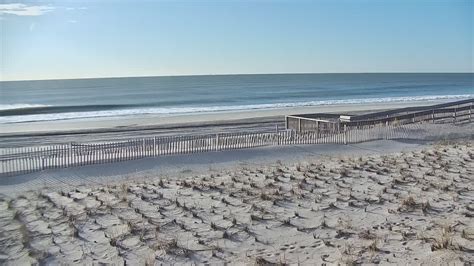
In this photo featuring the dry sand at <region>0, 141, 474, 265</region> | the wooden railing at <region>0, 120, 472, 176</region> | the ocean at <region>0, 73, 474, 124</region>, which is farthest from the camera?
the ocean at <region>0, 73, 474, 124</region>

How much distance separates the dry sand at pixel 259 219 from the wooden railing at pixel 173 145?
3877 millimetres

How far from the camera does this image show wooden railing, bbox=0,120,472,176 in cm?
1410

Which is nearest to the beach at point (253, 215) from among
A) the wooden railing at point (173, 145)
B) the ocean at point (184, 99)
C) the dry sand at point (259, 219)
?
the dry sand at point (259, 219)

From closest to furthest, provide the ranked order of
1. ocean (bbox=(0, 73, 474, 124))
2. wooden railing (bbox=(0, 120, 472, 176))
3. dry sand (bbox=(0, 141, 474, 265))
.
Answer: dry sand (bbox=(0, 141, 474, 265)) → wooden railing (bbox=(0, 120, 472, 176)) → ocean (bbox=(0, 73, 474, 124))

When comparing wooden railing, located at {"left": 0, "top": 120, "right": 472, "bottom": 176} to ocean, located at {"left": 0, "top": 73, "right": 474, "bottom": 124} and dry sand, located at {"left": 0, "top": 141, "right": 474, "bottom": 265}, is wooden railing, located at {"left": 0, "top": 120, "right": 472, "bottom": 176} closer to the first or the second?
dry sand, located at {"left": 0, "top": 141, "right": 474, "bottom": 265}

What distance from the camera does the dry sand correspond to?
5730mm

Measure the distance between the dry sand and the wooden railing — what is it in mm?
3877

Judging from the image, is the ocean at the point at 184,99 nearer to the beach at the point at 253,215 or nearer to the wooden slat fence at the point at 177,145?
the wooden slat fence at the point at 177,145

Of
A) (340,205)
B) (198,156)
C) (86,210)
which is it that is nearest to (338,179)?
(340,205)

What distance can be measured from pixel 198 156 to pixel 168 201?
23.5 feet

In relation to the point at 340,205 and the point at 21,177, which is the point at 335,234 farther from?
the point at 21,177

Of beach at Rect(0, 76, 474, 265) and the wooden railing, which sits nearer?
beach at Rect(0, 76, 474, 265)

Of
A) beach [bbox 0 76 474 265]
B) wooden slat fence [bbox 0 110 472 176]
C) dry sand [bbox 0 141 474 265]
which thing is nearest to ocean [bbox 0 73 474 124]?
wooden slat fence [bbox 0 110 472 176]

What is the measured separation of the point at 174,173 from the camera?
42.7ft
